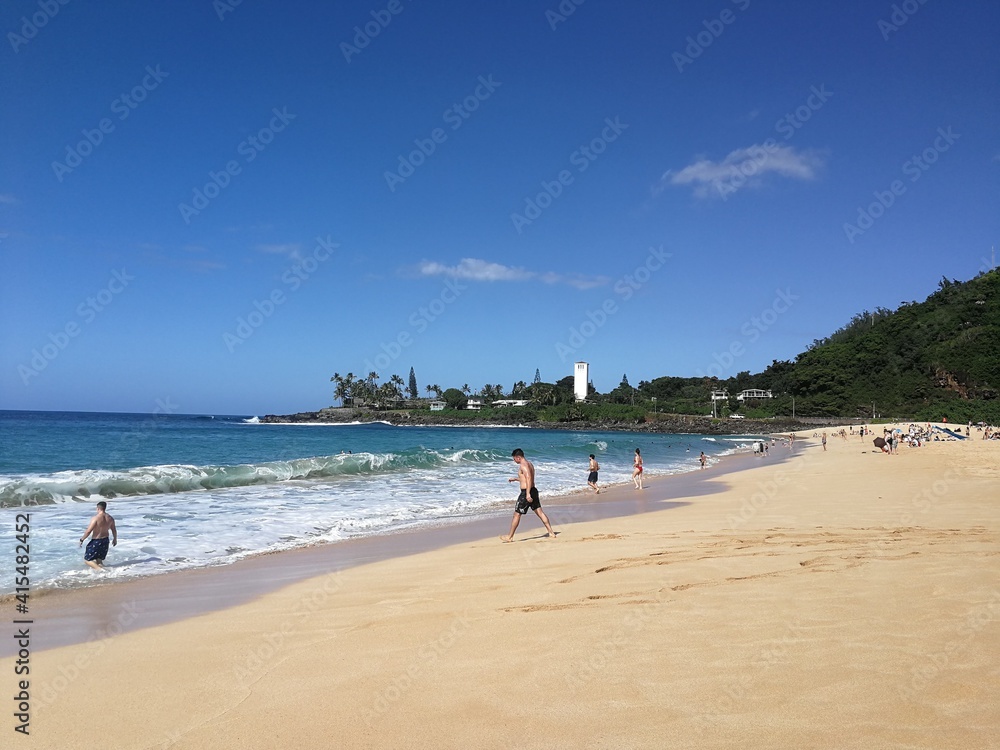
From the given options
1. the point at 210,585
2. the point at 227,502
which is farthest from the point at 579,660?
the point at 227,502

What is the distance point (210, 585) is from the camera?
8477 millimetres

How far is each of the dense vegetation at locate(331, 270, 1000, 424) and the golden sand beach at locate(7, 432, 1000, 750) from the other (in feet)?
258

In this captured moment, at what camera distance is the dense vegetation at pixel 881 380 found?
91.4 m

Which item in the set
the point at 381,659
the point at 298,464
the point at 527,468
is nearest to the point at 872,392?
the point at 298,464

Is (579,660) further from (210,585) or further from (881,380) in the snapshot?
(881,380)

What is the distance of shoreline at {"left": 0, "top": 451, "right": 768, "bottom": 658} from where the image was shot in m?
6.70

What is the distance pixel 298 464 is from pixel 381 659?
24.5 meters

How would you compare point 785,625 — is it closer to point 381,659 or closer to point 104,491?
point 381,659

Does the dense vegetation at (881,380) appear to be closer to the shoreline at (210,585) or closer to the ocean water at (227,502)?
the ocean water at (227,502)

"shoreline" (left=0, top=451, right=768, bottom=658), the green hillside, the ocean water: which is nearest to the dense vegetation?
the green hillside

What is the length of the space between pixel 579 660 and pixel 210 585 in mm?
6002

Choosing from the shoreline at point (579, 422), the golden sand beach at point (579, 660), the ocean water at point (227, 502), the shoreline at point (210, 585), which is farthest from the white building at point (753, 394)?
the golden sand beach at point (579, 660)

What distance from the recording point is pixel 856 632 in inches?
195

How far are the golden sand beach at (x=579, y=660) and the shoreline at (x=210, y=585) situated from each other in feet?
1.14
